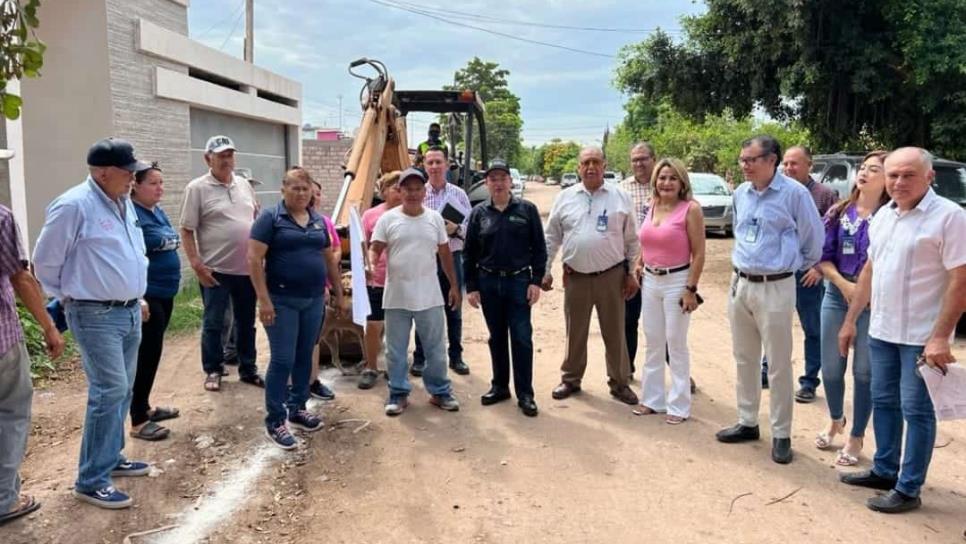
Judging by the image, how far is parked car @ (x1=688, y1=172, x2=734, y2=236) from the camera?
16250 mm

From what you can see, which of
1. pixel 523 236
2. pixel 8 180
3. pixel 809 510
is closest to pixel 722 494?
pixel 809 510

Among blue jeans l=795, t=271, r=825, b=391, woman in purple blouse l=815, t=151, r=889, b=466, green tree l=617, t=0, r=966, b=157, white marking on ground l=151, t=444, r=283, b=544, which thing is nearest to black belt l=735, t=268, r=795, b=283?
woman in purple blouse l=815, t=151, r=889, b=466

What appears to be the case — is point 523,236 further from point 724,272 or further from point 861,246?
point 724,272

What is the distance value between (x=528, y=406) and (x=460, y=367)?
1.24 metres

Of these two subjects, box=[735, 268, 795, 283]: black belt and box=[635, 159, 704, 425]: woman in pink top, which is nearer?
box=[735, 268, 795, 283]: black belt

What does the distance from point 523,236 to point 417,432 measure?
1.60 metres

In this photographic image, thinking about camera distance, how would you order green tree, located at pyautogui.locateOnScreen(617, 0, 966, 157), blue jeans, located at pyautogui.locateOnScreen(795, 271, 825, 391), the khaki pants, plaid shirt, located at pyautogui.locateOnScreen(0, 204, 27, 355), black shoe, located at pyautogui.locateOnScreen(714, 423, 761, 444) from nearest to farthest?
plaid shirt, located at pyautogui.locateOnScreen(0, 204, 27, 355)
black shoe, located at pyautogui.locateOnScreen(714, 423, 761, 444)
the khaki pants
blue jeans, located at pyautogui.locateOnScreen(795, 271, 825, 391)
green tree, located at pyautogui.locateOnScreen(617, 0, 966, 157)

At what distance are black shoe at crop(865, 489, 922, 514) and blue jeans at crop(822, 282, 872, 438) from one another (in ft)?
2.03

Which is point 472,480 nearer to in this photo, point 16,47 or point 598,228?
point 598,228

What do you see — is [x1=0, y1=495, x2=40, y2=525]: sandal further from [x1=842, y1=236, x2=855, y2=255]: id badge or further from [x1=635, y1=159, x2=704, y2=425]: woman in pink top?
[x1=842, y1=236, x2=855, y2=255]: id badge

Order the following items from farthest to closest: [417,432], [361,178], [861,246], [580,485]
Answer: [361,178] < [417,432] < [861,246] < [580,485]

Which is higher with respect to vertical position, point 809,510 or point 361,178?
point 361,178

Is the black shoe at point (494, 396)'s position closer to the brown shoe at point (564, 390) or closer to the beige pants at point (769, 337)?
the brown shoe at point (564, 390)

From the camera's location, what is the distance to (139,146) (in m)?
9.17
